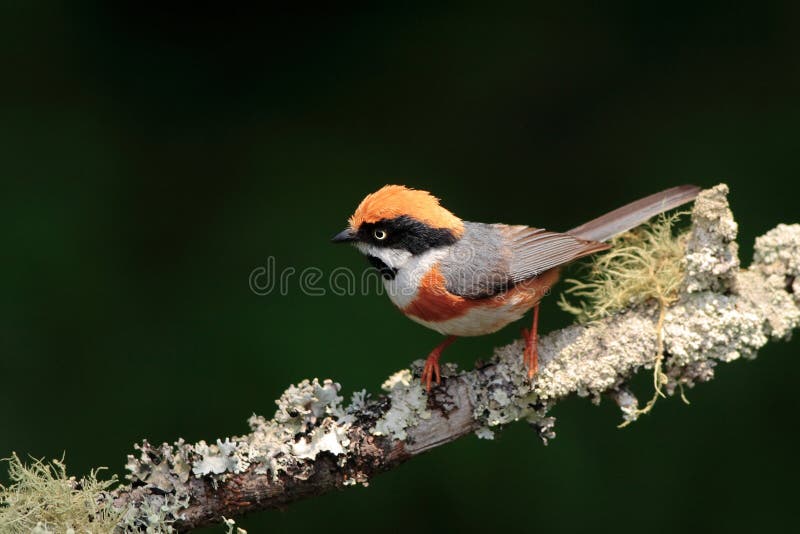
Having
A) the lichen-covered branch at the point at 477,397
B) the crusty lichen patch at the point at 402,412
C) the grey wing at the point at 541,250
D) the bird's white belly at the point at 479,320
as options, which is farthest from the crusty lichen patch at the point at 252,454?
the grey wing at the point at 541,250

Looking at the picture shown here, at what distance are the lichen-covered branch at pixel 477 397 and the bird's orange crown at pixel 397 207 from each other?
61 centimetres

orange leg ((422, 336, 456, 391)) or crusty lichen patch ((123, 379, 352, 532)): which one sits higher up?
orange leg ((422, 336, 456, 391))

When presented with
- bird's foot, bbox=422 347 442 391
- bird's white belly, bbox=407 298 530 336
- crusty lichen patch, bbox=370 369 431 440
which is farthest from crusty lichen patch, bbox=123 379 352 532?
→ bird's white belly, bbox=407 298 530 336

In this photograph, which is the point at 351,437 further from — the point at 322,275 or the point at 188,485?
the point at 322,275

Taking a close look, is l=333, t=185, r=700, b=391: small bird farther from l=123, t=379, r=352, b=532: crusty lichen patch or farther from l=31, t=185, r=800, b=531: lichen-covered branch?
l=123, t=379, r=352, b=532: crusty lichen patch

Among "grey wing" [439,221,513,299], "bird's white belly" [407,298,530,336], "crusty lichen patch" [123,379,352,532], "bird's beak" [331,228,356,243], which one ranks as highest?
"bird's beak" [331,228,356,243]

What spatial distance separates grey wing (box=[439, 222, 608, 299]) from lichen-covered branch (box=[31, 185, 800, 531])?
0.96 feet

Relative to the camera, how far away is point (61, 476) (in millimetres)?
2533

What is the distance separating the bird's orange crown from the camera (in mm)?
3268

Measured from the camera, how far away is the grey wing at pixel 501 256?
10.8 feet

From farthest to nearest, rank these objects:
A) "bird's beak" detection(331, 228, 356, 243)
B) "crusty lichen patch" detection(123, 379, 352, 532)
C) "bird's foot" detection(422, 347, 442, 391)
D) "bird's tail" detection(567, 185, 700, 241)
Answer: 1. "bird's tail" detection(567, 185, 700, 241)
2. "bird's beak" detection(331, 228, 356, 243)
3. "bird's foot" detection(422, 347, 442, 391)
4. "crusty lichen patch" detection(123, 379, 352, 532)

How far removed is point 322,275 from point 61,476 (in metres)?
2.12

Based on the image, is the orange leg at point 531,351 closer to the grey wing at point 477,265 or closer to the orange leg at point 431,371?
the grey wing at point 477,265

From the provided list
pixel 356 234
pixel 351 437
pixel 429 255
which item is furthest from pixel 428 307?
pixel 351 437
